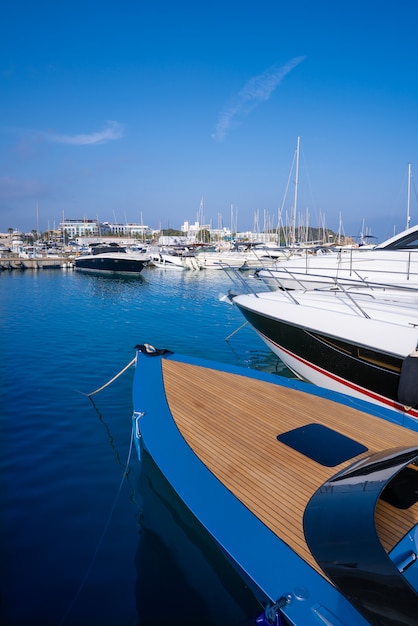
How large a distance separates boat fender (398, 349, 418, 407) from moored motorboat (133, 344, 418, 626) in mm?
917

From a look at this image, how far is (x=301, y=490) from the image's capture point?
11.1 feet

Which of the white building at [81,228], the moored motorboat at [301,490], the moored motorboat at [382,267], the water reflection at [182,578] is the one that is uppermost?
the white building at [81,228]

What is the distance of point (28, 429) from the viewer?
22.0 ft

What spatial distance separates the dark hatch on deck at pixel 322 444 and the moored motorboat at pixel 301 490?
0.5 inches

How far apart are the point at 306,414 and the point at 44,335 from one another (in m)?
11.1

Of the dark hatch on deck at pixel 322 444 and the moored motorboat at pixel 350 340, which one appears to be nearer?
the dark hatch on deck at pixel 322 444

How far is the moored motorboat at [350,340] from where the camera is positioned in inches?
244

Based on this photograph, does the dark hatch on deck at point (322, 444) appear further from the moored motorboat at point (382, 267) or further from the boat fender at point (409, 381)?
the moored motorboat at point (382, 267)

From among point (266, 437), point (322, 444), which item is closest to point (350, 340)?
point (322, 444)

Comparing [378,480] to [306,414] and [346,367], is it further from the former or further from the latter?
[346,367]

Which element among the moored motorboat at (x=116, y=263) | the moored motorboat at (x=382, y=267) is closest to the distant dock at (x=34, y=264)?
the moored motorboat at (x=116, y=263)

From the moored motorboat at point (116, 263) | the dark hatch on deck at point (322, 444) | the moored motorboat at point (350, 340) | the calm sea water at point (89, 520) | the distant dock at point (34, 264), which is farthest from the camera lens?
the distant dock at point (34, 264)

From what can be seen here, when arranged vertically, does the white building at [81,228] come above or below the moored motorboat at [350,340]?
above

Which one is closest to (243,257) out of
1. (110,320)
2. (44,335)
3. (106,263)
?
(106,263)
